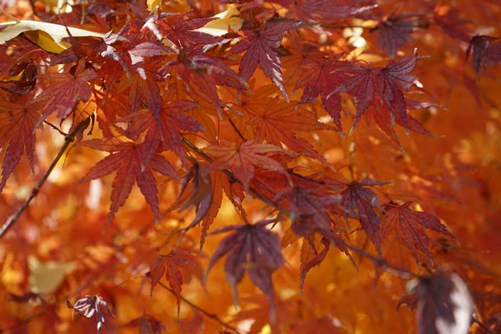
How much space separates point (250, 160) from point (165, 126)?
0.14m

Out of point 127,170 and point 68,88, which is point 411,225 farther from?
point 68,88

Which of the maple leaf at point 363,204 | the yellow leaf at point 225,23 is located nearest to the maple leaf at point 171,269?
the maple leaf at point 363,204

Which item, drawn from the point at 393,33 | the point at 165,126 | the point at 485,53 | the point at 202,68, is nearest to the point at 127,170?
the point at 165,126

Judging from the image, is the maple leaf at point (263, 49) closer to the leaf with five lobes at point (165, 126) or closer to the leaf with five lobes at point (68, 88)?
the leaf with five lobes at point (165, 126)

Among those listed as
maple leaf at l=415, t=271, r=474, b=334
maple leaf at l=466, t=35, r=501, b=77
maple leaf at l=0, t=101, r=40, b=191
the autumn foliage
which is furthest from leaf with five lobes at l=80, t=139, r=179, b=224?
maple leaf at l=466, t=35, r=501, b=77

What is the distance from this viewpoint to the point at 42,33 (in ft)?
2.73

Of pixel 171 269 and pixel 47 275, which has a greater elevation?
pixel 171 269

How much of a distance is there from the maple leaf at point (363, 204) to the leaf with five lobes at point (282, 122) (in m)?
0.11

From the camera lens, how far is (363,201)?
753 millimetres

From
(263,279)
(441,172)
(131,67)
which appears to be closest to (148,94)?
(131,67)

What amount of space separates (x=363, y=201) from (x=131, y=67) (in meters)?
0.42

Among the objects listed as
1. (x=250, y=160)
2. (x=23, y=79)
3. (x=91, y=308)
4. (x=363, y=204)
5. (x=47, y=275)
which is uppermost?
(x=23, y=79)

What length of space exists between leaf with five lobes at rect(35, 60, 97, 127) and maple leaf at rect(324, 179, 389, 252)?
1.34 feet

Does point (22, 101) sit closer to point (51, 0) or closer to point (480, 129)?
point (51, 0)
